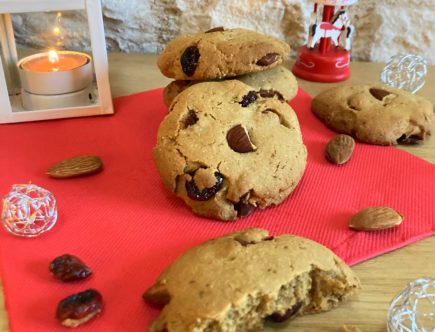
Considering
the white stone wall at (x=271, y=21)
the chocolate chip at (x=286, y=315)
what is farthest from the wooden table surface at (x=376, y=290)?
the white stone wall at (x=271, y=21)

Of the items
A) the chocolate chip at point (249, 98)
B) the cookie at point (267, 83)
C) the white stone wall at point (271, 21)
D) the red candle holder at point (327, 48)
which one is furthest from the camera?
the white stone wall at point (271, 21)

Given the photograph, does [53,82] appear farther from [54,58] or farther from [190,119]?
[190,119]

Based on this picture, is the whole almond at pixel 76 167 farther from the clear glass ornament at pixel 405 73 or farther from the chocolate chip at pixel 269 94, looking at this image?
the clear glass ornament at pixel 405 73

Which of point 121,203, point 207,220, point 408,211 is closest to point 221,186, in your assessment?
point 207,220

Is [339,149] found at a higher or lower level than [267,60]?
lower

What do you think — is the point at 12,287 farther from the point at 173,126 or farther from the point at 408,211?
the point at 408,211

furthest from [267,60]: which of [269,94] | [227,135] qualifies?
[227,135]
